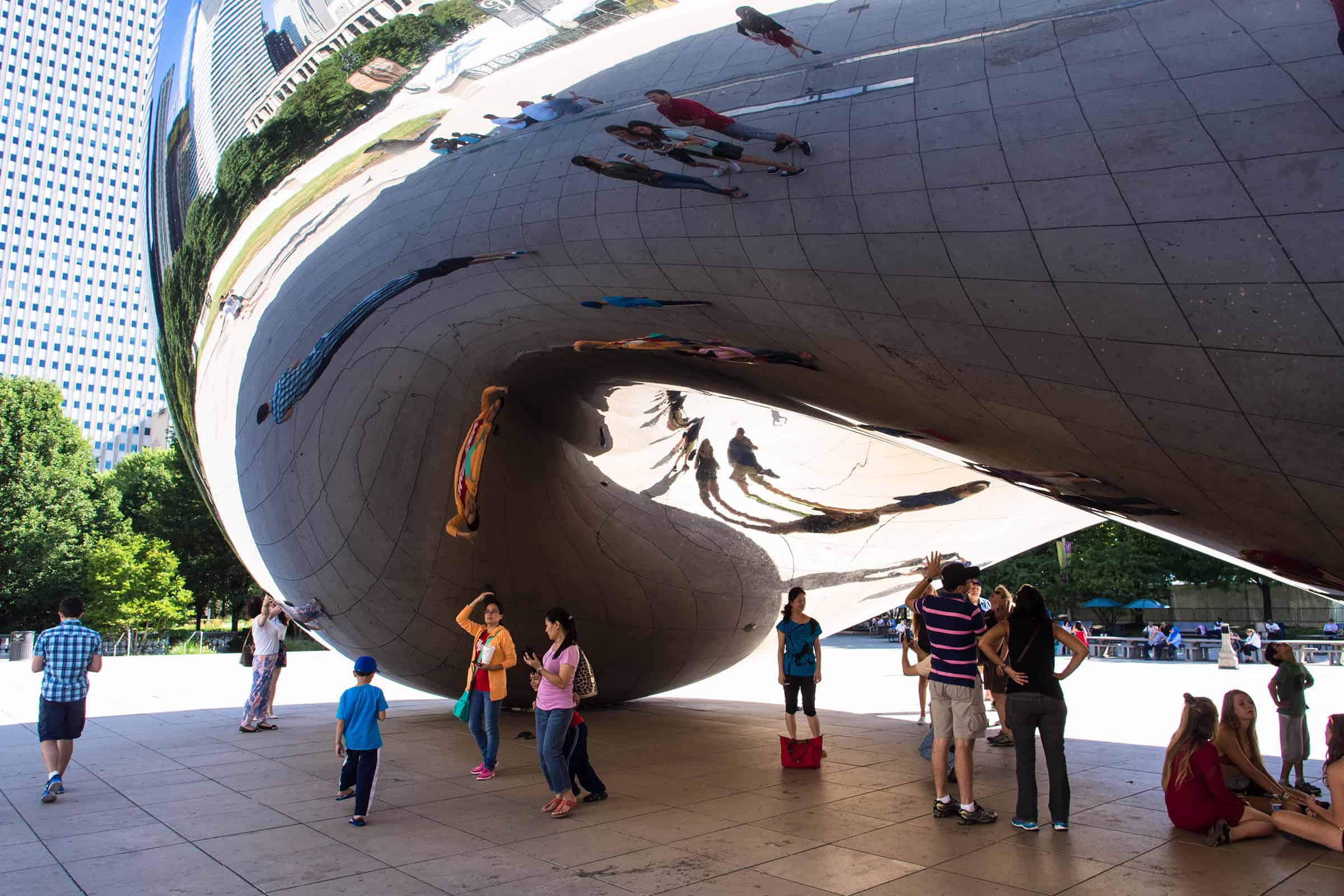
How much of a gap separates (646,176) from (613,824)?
3.31 meters

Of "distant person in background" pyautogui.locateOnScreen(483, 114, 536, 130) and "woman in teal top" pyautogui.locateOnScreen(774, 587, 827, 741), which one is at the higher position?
"distant person in background" pyautogui.locateOnScreen(483, 114, 536, 130)

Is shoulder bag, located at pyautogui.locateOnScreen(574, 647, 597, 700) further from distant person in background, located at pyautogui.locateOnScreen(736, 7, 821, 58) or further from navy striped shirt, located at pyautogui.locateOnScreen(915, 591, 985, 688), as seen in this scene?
distant person in background, located at pyautogui.locateOnScreen(736, 7, 821, 58)

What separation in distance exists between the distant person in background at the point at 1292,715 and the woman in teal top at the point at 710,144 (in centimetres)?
474

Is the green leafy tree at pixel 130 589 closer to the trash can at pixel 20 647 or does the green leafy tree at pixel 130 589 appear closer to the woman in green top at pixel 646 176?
the trash can at pixel 20 647

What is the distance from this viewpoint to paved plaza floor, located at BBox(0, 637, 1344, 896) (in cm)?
398

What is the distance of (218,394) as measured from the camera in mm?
7047

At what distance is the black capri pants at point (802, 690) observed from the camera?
6.64 metres

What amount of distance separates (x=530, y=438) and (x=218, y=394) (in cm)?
238

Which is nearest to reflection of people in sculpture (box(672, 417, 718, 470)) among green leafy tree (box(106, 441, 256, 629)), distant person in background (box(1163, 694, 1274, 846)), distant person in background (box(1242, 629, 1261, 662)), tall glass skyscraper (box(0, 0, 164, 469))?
distant person in background (box(1163, 694, 1274, 846))

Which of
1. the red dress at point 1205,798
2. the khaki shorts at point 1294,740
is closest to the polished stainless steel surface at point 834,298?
the red dress at point 1205,798

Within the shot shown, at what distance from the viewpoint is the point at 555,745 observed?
5180 mm

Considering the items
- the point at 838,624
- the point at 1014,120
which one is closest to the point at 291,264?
the point at 1014,120

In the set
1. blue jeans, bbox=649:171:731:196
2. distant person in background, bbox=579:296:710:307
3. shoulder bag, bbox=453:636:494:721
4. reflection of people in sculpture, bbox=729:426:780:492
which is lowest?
shoulder bag, bbox=453:636:494:721

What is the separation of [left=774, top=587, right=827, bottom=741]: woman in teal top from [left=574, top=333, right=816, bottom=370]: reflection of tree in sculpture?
250cm
